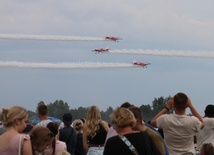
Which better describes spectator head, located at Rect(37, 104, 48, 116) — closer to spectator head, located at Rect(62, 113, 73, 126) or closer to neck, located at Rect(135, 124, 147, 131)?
spectator head, located at Rect(62, 113, 73, 126)

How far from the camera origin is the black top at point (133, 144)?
6.94 metres

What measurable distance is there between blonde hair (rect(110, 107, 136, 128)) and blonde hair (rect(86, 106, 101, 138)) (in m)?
3.39

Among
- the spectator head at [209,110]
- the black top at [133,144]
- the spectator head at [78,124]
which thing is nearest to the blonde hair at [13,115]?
the black top at [133,144]

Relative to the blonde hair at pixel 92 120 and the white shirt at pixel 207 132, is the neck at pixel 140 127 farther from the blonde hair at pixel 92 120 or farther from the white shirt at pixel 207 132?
the white shirt at pixel 207 132

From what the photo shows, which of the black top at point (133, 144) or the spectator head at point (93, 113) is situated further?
the spectator head at point (93, 113)

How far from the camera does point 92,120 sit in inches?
416

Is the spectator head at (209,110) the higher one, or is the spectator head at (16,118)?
the spectator head at (209,110)

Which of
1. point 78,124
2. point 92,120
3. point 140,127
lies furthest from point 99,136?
point 78,124

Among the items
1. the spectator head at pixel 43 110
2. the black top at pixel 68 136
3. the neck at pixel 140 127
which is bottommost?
the black top at pixel 68 136

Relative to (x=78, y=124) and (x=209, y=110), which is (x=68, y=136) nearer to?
(x=78, y=124)

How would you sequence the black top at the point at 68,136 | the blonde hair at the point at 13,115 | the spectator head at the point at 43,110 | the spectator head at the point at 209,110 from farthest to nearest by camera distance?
the black top at the point at 68,136, the spectator head at the point at 43,110, the spectator head at the point at 209,110, the blonde hair at the point at 13,115

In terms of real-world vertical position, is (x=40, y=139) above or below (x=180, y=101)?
below

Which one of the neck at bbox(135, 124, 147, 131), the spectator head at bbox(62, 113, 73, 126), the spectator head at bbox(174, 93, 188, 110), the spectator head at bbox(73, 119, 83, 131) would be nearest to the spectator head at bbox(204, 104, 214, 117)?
the spectator head at bbox(174, 93, 188, 110)

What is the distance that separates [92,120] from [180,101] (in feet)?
7.22
